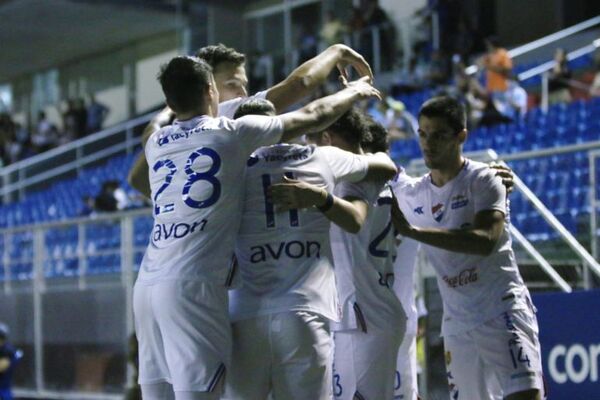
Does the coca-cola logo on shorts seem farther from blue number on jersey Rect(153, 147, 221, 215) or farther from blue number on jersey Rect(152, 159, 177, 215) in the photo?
blue number on jersey Rect(152, 159, 177, 215)

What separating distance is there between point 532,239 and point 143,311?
15.3 ft

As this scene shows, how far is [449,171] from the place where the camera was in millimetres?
6570

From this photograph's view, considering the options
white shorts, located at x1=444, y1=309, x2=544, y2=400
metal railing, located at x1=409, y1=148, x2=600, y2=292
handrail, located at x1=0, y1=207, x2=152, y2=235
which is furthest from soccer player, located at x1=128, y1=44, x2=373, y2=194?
handrail, located at x1=0, y1=207, x2=152, y2=235

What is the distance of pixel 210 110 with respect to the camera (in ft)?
18.6

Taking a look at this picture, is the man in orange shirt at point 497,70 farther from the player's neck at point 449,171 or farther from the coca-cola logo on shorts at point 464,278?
the coca-cola logo on shorts at point 464,278

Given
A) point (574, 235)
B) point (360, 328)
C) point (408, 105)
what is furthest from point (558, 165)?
point (408, 105)

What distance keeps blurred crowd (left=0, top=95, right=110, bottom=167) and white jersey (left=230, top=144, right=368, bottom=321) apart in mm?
22901

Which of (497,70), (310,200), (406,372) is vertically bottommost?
(406,372)

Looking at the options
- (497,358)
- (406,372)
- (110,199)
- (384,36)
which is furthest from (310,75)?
(384,36)

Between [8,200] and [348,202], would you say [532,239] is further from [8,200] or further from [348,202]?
[8,200]

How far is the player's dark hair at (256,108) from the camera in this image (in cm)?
579

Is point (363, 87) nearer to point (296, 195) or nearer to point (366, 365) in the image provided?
point (296, 195)

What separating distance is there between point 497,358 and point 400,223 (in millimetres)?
873

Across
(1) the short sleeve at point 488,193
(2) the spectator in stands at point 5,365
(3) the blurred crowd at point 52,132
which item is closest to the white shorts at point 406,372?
(1) the short sleeve at point 488,193
